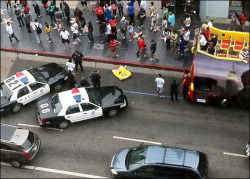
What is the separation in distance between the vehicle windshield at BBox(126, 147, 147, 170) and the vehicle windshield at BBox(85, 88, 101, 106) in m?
3.66

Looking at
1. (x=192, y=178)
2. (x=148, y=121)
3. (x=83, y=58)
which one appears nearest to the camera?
(x=192, y=178)

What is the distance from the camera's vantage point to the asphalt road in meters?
18.8

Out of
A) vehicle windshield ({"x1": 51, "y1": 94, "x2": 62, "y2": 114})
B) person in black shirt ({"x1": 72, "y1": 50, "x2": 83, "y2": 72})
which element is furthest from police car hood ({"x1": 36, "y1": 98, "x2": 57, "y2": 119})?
person in black shirt ({"x1": 72, "y1": 50, "x2": 83, "y2": 72})

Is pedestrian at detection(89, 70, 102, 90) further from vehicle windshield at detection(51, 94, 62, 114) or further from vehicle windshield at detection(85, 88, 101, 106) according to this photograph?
vehicle windshield at detection(51, 94, 62, 114)

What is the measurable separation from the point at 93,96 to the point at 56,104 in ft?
6.24

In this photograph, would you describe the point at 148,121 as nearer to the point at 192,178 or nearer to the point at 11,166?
the point at 192,178

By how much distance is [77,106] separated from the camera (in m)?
20.5

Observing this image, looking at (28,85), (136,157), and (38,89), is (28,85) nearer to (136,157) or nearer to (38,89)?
(38,89)

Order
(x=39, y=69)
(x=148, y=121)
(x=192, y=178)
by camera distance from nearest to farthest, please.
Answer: (x=192, y=178), (x=148, y=121), (x=39, y=69)

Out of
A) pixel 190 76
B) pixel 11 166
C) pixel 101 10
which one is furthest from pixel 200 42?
pixel 11 166

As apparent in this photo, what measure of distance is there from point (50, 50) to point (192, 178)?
13126mm

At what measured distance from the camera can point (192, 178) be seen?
16.9 meters

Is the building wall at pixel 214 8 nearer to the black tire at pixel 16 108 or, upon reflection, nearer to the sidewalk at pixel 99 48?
the sidewalk at pixel 99 48

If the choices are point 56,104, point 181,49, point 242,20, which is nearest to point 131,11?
point 181,49
